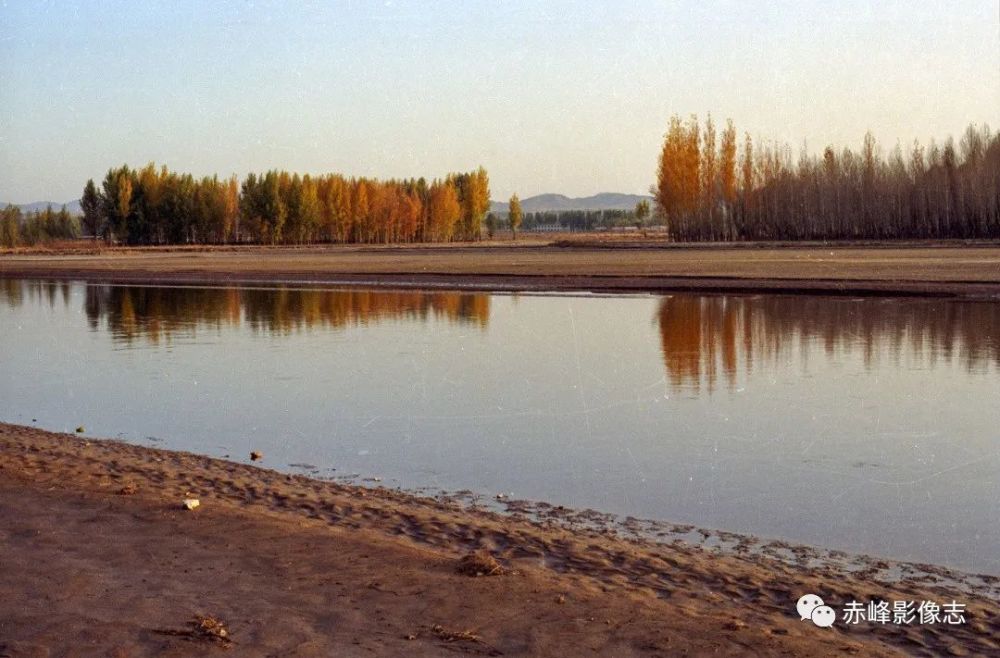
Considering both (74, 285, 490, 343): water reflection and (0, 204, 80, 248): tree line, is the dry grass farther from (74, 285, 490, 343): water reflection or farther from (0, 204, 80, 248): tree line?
(0, 204, 80, 248): tree line

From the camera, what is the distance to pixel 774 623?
561cm

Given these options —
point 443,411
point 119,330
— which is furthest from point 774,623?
point 119,330

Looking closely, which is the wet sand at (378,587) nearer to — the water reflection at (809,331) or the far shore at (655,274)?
the water reflection at (809,331)

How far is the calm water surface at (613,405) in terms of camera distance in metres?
8.89

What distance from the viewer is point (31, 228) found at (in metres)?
137

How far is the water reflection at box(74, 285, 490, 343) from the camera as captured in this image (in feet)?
82.2

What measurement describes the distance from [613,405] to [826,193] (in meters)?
67.3

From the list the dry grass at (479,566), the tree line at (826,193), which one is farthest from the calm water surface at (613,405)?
the tree line at (826,193)

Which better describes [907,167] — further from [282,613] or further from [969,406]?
[282,613]

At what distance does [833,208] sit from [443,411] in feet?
223

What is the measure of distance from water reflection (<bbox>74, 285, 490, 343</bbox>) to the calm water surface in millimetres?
327

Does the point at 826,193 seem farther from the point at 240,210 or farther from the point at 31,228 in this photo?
the point at 31,228

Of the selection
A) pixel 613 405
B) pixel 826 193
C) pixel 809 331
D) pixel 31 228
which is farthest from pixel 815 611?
pixel 31 228

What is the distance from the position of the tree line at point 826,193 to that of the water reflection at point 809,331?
48050 mm
